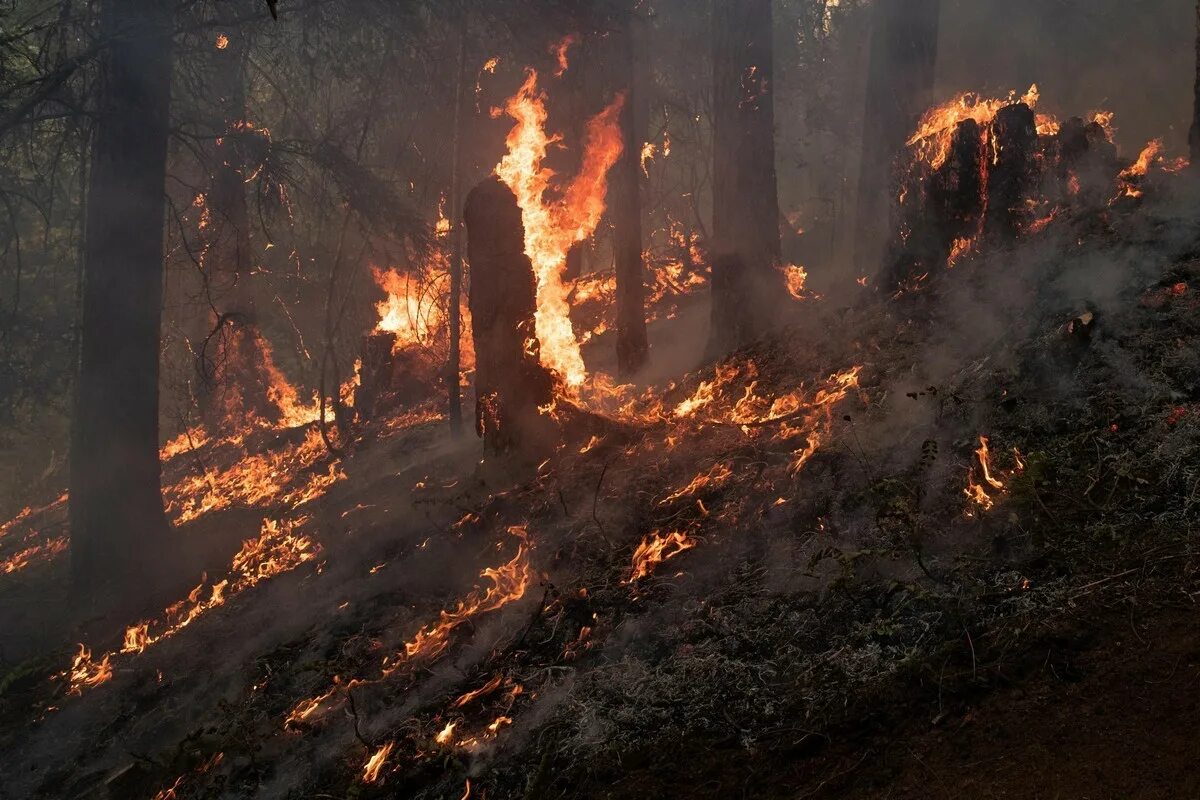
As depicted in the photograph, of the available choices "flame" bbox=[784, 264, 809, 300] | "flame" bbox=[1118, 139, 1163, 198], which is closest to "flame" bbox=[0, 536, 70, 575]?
"flame" bbox=[784, 264, 809, 300]

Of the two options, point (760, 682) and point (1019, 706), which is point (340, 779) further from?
point (1019, 706)

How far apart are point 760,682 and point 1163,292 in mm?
4254

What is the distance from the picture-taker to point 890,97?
44.2 ft

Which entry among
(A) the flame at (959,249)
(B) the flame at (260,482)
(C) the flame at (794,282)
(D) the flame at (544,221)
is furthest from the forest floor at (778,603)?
(B) the flame at (260,482)

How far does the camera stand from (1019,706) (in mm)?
3541

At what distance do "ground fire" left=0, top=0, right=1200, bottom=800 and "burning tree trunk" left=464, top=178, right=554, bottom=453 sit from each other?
1.4 inches

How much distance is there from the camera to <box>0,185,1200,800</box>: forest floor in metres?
3.68

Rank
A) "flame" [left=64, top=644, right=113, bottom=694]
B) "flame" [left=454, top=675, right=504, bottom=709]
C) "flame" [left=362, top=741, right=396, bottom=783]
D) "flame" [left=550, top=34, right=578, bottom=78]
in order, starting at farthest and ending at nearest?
"flame" [left=550, top=34, right=578, bottom=78] → "flame" [left=64, top=644, right=113, bottom=694] → "flame" [left=454, top=675, right=504, bottom=709] → "flame" [left=362, top=741, right=396, bottom=783]

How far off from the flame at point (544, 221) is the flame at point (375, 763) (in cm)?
475

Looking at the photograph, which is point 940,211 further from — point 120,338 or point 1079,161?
point 120,338

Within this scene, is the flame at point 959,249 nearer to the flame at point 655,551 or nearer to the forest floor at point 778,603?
the forest floor at point 778,603

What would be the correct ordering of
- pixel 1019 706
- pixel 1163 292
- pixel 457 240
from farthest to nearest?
pixel 457 240 → pixel 1163 292 → pixel 1019 706

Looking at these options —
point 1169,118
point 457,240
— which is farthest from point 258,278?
point 1169,118

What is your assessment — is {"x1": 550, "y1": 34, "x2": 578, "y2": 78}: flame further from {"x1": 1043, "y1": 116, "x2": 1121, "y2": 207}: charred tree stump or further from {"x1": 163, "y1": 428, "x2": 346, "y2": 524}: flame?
{"x1": 163, "y1": 428, "x2": 346, "y2": 524}: flame
